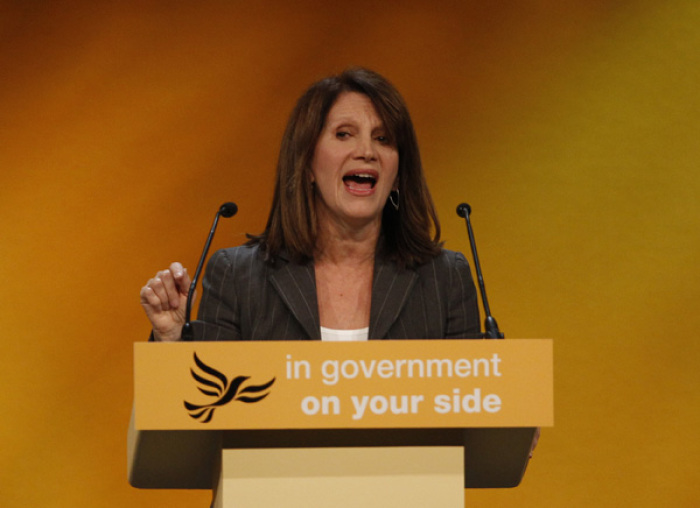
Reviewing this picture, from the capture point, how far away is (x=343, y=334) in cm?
197

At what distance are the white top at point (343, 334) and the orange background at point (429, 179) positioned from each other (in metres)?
1.38

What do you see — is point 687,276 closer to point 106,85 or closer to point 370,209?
point 370,209

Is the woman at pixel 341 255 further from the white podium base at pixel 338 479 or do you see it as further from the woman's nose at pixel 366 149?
the white podium base at pixel 338 479

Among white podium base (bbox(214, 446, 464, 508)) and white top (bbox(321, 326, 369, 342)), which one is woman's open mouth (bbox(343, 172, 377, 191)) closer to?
white top (bbox(321, 326, 369, 342))

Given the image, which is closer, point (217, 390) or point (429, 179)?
point (217, 390)

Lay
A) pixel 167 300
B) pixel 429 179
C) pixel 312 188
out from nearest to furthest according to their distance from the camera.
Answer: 1. pixel 167 300
2. pixel 312 188
3. pixel 429 179

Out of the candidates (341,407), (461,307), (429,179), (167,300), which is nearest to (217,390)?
(341,407)

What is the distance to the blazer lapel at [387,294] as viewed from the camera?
194 centimetres

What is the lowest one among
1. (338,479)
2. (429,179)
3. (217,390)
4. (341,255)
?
(338,479)

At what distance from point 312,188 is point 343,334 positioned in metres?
0.39

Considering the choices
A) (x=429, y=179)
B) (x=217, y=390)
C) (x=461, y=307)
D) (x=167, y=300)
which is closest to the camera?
(x=217, y=390)

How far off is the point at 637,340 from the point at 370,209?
1.57 m

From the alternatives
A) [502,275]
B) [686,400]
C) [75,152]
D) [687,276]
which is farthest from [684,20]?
[75,152]

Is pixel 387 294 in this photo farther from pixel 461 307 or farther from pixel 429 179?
pixel 429 179
